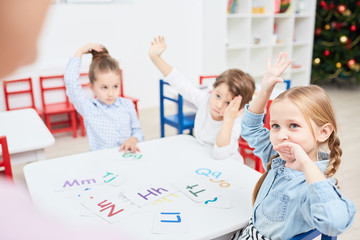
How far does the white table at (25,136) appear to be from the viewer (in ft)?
5.82

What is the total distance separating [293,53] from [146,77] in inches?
A: 103

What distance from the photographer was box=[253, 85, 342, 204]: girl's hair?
1.05 meters

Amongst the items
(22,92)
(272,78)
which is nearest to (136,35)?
(22,92)

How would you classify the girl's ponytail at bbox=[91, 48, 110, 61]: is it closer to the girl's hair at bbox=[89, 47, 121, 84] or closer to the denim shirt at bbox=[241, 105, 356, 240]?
the girl's hair at bbox=[89, 47, 121, 84]

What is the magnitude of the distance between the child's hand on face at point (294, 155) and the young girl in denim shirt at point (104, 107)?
109cm

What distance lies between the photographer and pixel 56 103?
157 inches

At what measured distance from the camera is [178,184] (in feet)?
4.42

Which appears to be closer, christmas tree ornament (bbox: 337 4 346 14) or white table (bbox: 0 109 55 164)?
white table (bbox: 0 109 55 164)

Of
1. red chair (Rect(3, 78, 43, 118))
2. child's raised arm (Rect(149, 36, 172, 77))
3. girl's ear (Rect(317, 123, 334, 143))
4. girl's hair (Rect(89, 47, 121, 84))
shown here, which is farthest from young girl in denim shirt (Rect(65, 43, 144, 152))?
red chair (Rect(3, 78, 43, 118))

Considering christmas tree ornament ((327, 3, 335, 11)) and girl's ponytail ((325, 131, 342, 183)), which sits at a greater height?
christmas tree ornament ((327, 3, 335, 11))

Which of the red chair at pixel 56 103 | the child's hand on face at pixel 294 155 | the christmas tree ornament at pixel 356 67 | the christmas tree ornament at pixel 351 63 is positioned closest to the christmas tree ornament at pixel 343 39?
the christmas tree ornament at pixel 351 63

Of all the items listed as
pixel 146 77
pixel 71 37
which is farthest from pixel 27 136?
pixel 146 77

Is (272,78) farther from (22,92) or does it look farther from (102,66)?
(22,92)

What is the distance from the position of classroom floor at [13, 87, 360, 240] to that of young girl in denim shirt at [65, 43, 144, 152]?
0.47 meters
